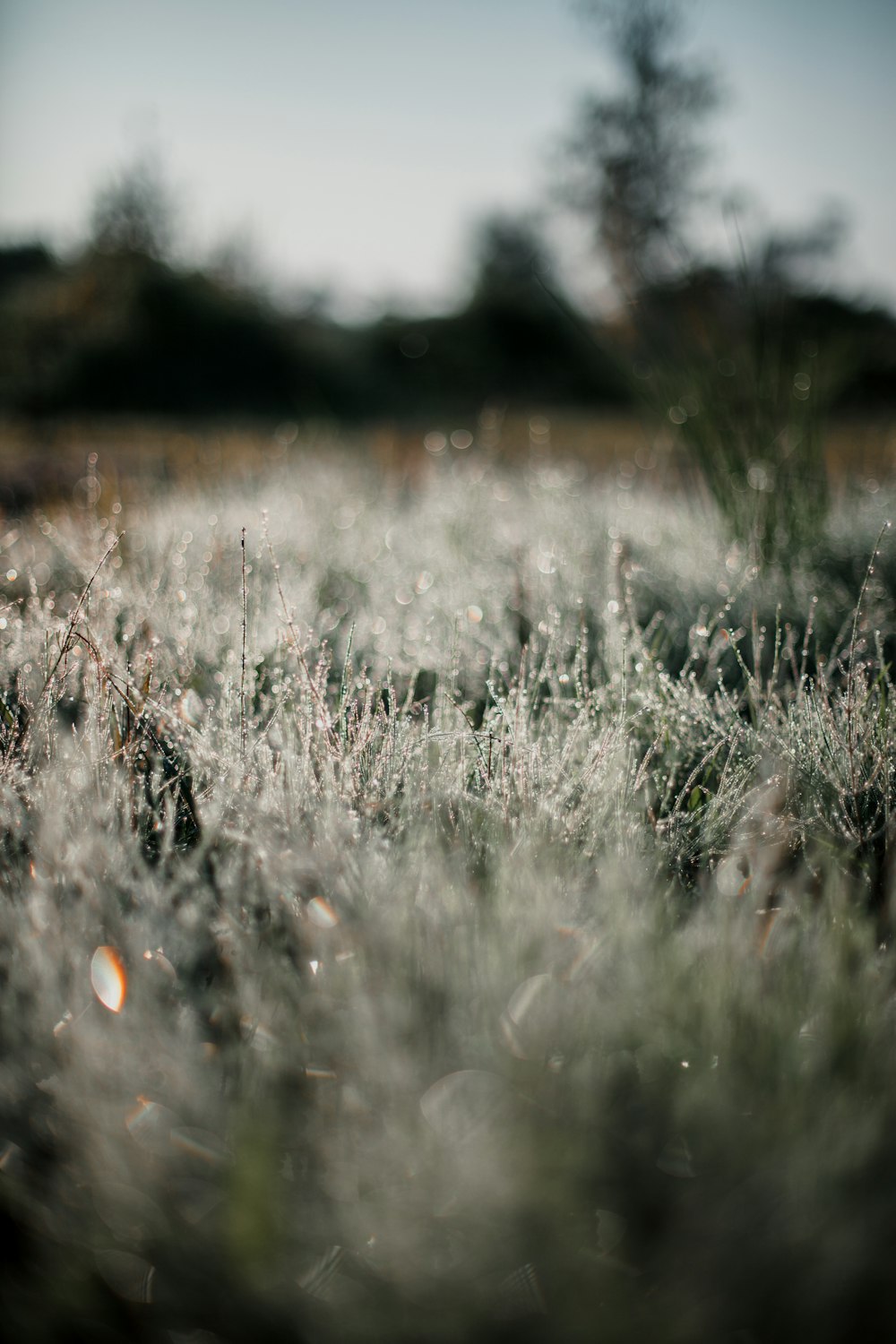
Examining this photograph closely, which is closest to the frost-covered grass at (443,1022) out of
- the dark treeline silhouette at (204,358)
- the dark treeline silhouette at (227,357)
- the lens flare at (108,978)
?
the lens flare at (108,978)

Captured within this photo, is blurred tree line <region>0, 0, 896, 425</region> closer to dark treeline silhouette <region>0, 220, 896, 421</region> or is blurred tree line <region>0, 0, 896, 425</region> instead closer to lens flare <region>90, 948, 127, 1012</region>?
dark treeline silhouette <region>0, 220, 896, 421</region>

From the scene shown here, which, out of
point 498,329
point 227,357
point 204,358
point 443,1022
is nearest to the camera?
point 443,1022

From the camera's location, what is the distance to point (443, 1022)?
0.94 meters

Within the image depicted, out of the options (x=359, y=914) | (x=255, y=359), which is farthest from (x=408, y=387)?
(x=359, y=914)

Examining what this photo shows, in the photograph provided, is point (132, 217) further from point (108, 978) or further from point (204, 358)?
point (108, 978)

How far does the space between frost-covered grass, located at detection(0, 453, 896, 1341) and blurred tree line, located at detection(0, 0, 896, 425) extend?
178 cm

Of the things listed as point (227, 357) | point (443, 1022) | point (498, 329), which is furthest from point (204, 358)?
point (443, 1022)

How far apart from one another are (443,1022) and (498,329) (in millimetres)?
20842

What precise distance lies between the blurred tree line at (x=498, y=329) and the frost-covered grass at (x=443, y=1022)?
1.78 metres

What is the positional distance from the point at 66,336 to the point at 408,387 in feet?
20.0

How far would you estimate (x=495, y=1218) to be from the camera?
719 millimetres

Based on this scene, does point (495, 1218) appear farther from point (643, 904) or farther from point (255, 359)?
point (255, 359)

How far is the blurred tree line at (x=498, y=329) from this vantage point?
118 inches

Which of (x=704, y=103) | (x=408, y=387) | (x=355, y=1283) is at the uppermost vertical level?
(x=704, y=103)
